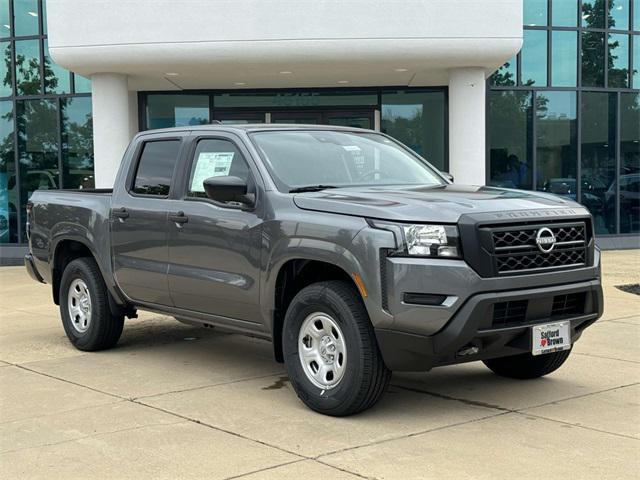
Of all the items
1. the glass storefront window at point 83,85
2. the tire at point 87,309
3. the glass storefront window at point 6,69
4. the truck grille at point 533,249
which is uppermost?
the glass storefront window at point 6,69

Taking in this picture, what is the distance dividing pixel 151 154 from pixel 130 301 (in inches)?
52.1

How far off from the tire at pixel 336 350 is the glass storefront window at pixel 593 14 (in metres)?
14.7

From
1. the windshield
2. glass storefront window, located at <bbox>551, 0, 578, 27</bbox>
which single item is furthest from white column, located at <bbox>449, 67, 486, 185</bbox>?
the windshield

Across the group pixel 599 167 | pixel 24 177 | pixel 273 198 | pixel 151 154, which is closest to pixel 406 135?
pixel 599 167

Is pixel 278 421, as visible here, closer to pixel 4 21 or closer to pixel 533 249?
pixel 533 249

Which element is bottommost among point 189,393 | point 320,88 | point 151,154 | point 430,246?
point 189,393

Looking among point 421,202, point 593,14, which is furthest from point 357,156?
point 593,14

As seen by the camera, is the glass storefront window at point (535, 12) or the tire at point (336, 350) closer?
the tire at point (336, 350)

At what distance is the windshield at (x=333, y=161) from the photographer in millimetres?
6301

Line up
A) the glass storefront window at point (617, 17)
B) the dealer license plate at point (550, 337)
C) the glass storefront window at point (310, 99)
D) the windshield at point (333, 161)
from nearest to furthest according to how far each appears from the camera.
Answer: the dealer license plate at point (550, 337)
the windshield at point (333, 161)
the glass storefront window at point (310, 99)
the glass storefront window at point (617, 17)

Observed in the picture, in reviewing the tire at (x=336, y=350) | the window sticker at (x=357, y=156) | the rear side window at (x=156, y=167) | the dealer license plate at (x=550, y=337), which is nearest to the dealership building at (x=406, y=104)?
the rear side window at (x=156, y=167)

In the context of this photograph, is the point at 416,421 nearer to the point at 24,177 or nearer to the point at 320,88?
the point at 320,88

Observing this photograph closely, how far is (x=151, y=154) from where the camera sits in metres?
7.48

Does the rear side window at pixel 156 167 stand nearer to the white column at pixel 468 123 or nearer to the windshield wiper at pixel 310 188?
the windshield wiper at pixel 310 188
